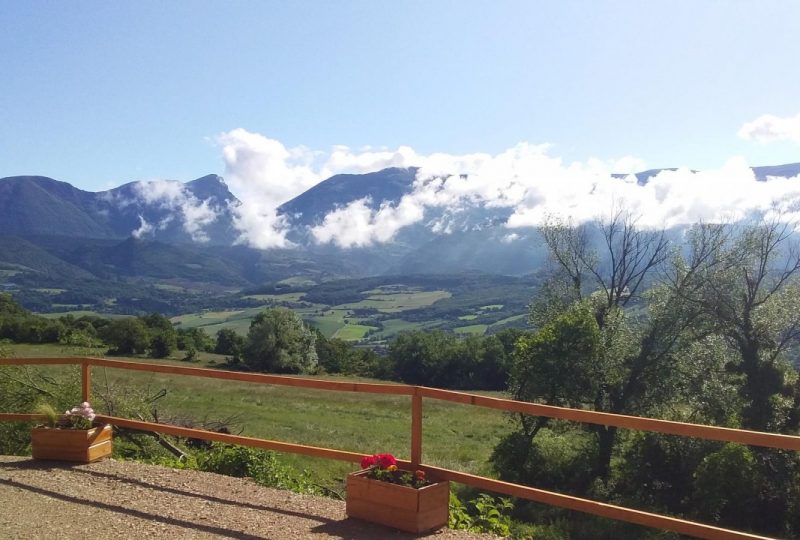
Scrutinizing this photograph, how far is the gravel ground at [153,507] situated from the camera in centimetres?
583

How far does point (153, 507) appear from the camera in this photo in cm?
651

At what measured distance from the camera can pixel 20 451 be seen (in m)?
10.8

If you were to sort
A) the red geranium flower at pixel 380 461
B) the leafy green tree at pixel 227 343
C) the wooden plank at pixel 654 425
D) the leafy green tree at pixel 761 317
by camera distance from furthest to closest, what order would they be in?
the leafy green tree at pixel 227 343 < the leafy green tree at pixel 761 317 < the red geranium flower at pixel 380 461 < the wooden plank at pixel 654 425

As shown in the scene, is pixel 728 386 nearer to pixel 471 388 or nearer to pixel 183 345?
pixel 471 388

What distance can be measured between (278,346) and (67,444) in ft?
172

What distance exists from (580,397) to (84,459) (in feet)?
63.5

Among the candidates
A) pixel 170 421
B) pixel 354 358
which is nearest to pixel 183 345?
pixel 354 358

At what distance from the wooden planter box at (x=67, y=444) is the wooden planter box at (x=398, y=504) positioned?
3736 millimetres

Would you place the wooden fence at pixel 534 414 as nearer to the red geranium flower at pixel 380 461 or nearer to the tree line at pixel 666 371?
the red geranium flower at pixel 380 461

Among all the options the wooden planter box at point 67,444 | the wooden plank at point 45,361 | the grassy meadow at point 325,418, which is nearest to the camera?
the wooden planter box at point 67,444

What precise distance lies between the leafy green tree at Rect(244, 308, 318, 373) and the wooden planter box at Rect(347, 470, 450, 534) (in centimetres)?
5356

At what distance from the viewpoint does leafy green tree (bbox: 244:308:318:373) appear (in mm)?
59469

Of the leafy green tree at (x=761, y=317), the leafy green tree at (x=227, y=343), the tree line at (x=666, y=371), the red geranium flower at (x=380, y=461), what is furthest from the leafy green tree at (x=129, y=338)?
the red geranium flower at (x=380, y=461)

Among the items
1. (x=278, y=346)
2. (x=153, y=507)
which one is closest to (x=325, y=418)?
(x=153, y=507)
